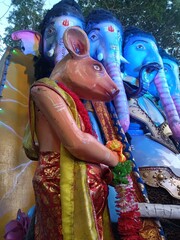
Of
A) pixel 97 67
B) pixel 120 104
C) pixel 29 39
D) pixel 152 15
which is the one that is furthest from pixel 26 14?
pixel 97 67

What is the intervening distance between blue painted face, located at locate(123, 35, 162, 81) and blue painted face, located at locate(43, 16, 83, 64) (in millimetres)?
359

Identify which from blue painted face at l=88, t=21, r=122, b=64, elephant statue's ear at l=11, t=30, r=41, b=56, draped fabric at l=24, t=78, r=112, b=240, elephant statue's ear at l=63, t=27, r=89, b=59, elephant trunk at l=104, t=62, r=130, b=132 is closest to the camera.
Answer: draped fabric at l=24, t=78, r=112, b=240

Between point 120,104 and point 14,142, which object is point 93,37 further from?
point 14,142

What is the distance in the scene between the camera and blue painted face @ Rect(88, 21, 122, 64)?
209cm

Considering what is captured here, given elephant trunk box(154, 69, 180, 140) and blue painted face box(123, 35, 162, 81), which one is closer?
elephant trunk box(154, 69, 180, 140)

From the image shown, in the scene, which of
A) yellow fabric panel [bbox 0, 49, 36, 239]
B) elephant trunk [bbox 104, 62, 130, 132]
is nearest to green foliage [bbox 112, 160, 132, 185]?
elephant trunk [bbox 104, 62, 130, 132]

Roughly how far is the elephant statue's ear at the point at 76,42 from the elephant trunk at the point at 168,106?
0.88 meters

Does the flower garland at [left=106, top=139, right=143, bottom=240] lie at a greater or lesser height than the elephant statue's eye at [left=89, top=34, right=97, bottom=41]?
lesser

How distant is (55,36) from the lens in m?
2.18

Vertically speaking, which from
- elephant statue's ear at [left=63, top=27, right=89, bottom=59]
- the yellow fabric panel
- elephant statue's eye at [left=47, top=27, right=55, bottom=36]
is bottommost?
the yellow fabric panel

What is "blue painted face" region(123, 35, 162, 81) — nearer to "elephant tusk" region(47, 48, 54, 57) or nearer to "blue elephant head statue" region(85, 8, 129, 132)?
"blue elephant head statue" region(85, 8, 129, 132)

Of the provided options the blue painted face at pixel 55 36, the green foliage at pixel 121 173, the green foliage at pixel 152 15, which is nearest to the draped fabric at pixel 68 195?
the green foliage at pixel 121 173

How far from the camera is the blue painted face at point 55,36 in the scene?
6.93 feet

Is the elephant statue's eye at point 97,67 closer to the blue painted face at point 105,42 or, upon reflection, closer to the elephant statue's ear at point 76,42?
the elephant statue's ear at point 76,42
